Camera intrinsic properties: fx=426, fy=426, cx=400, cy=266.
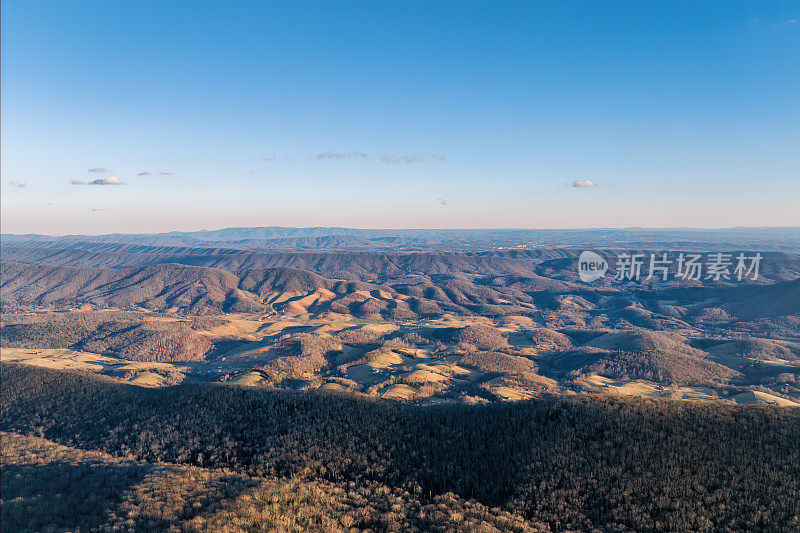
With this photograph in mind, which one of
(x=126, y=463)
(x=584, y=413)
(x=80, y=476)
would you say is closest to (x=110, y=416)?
(x=126, y=463)

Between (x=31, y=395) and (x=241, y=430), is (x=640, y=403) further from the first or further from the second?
(x=31, y=395)

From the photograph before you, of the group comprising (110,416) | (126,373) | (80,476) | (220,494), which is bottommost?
(126,373)

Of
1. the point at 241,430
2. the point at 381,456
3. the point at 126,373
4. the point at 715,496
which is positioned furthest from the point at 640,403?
the point at 126,373

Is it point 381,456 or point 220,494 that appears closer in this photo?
point 220,494

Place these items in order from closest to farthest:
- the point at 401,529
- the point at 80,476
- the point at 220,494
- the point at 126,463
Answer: the point at 401,529 → the point at 220,494 → the point at 80,476 → the point at 126,463

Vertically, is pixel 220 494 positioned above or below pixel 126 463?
above

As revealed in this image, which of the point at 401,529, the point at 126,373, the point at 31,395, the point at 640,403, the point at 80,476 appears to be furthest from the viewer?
the point at 126,373

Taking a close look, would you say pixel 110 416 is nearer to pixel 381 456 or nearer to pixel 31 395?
pixel 31 395
